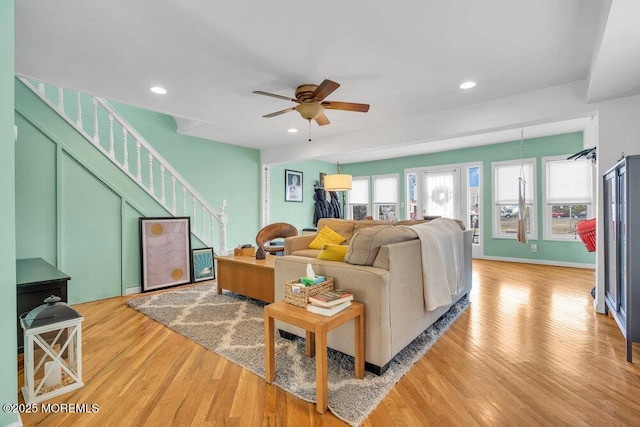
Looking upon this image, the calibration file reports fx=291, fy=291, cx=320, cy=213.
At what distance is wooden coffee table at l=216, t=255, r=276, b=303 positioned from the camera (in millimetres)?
3199

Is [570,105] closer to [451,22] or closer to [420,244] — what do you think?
[451,22]

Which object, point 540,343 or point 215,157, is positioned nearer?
point 540,343

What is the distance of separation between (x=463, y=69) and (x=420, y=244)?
5.75 feet

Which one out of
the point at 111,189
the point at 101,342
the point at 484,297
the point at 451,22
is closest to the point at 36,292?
the point at 101,342

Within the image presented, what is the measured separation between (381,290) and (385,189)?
6195mm

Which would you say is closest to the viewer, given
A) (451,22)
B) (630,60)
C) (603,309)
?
(451,22)

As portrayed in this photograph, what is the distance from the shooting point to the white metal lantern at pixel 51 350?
1629mm

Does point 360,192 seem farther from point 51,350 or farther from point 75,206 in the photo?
point 51,350

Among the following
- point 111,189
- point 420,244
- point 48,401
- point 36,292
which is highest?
point 111,189

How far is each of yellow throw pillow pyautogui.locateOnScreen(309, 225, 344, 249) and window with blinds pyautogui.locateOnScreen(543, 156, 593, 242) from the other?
4.34 m

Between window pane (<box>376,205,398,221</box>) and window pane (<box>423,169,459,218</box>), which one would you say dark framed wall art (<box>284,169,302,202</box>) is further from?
window pane (<box>423,169,459,218</box>)

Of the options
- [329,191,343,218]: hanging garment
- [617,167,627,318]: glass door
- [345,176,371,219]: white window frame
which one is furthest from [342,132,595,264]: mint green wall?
[617,167,627,318]: glass door

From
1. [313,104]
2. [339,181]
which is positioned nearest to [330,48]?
[313,104]

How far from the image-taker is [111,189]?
3.69 m
